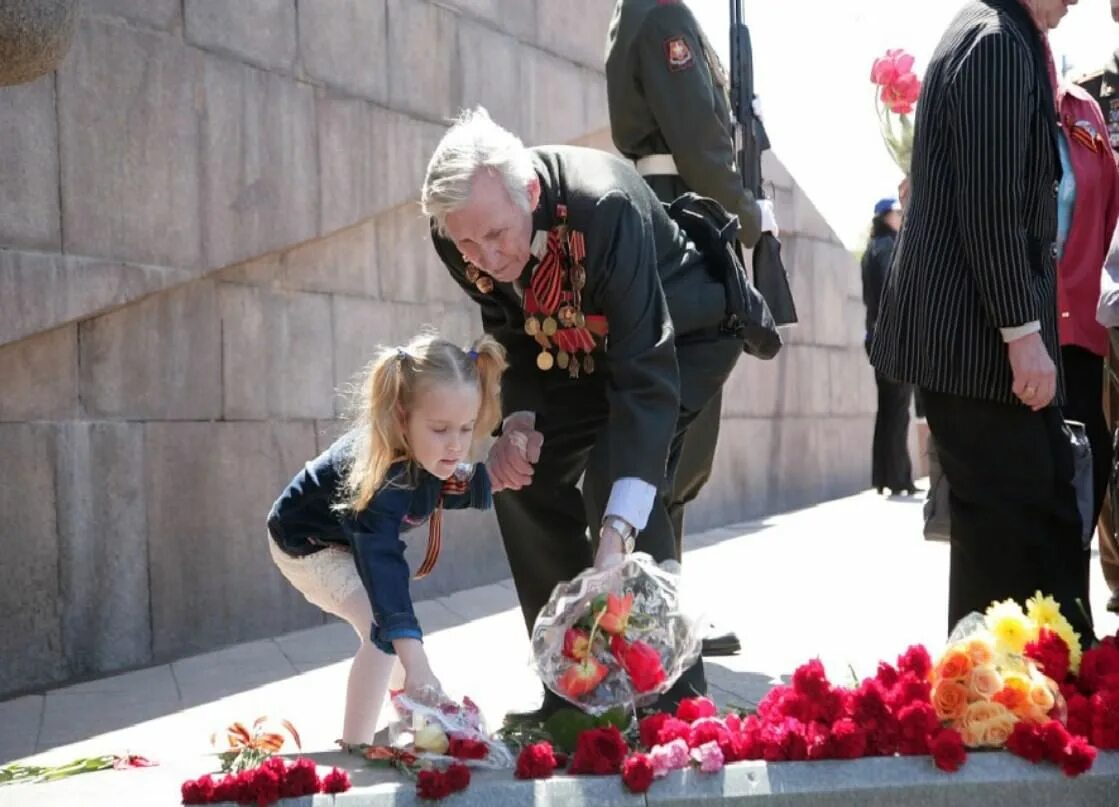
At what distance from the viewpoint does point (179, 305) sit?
557cm

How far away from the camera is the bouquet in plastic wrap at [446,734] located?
3164 millimetres

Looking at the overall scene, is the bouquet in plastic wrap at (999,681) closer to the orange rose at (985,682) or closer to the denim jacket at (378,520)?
the orange rose at (985,682)

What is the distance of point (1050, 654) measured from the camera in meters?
3.33

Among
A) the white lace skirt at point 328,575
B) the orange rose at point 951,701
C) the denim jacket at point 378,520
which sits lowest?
the orange rose at point 951,701

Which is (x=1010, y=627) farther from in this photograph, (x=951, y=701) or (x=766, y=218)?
(x=766, y=218)

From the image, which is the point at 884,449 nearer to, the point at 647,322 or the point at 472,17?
the point at 472,17

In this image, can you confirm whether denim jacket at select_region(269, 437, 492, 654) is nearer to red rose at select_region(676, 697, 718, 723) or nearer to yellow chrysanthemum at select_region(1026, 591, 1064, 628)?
red rose at select_region(676, 697, 718, 723)

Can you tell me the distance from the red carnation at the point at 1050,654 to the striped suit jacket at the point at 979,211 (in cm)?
63

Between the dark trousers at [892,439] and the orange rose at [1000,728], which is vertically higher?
the dark trousers at [892,439]

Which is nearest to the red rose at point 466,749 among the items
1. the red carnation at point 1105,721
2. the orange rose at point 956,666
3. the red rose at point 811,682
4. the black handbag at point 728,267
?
the red rose at point 811,682

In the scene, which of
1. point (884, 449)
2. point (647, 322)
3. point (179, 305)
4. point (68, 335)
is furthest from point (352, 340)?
point (884, 449)

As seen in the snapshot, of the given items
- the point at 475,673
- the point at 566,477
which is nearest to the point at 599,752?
the point at 566,477

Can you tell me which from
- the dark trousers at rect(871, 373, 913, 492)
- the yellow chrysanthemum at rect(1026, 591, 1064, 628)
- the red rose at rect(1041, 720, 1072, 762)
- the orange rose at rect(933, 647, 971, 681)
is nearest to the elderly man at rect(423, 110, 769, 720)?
the orange rose at rect(933, 647, 971, 681)

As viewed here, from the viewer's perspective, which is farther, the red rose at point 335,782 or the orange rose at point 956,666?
the orange rose at point 956,666
